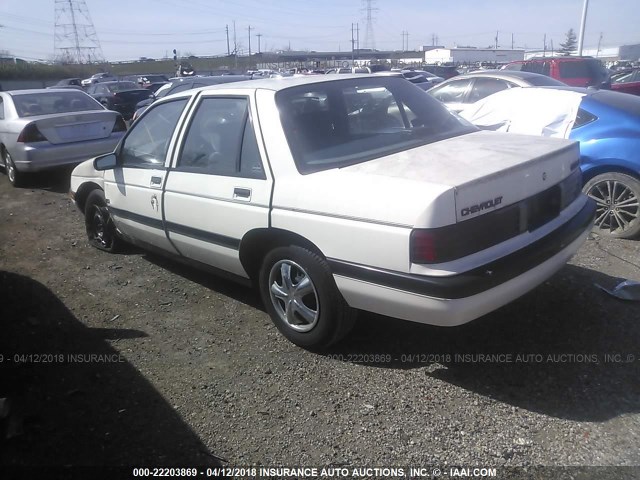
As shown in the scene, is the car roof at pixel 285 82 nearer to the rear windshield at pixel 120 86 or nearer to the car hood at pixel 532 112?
the car hood at pixel 532 112

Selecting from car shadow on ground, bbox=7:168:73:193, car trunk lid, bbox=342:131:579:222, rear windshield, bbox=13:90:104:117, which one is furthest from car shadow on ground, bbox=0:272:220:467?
rear windshield, bbox=13:90:104:117

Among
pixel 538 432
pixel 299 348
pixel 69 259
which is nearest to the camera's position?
pixel 538 432

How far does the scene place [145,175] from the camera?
4406 mm

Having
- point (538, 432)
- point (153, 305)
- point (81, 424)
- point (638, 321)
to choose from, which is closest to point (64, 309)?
point (153, 305)

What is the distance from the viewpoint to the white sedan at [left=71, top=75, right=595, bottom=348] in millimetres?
2693

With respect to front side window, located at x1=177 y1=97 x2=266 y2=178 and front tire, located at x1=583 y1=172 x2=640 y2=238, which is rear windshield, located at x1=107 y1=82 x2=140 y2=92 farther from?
front tire, located at x1=583 y1=172 x2=640 y2=238

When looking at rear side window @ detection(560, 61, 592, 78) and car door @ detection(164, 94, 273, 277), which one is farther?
rear side window @ detection(560, 61, 592, 78)

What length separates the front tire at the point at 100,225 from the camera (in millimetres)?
5457

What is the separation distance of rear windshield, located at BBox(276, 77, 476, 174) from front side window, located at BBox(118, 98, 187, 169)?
4.04ft

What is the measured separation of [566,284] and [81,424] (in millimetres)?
3510

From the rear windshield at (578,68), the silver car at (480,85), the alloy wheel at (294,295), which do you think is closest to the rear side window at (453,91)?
the silver car at (480,85)

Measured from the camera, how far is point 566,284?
164 inches

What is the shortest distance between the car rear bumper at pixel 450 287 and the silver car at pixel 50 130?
681 cm

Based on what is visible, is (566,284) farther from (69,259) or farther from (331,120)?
(69,259)
